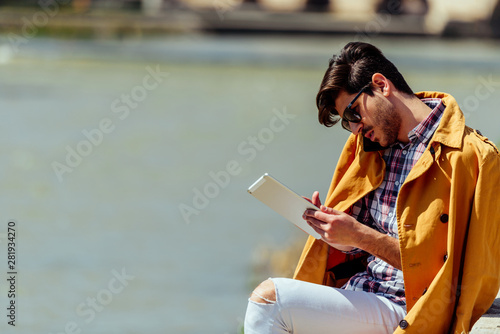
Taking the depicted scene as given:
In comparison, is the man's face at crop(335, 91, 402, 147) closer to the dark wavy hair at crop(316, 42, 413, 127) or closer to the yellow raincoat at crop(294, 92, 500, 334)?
the dark wavy hair at crop(316, 42, 413, 127)

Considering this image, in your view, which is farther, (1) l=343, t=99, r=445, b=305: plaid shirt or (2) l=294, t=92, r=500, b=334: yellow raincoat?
(1) l=343, t=99, r=445, b=305: plaid shirt

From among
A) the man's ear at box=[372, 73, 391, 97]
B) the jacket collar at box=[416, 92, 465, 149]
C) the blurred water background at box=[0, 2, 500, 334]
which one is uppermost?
the man's ear at box=[372, 73, 391, 97]

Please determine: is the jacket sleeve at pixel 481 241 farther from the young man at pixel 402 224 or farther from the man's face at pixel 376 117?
the man's face at pixel 376 117

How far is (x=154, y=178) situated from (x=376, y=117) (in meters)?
8.84

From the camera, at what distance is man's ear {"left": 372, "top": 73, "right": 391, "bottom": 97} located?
8.69 ft

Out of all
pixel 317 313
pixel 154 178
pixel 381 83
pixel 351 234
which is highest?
pixel 381 83

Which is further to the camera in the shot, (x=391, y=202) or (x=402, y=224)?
(x=391, y=202)

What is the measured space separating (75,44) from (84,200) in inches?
824

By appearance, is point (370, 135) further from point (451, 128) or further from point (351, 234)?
point (351, 234)

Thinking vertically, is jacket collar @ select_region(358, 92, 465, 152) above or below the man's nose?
above

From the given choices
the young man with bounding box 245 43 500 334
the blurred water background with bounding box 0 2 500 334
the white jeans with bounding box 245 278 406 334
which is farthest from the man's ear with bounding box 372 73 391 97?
the blurred water background with bounding box 0 2 500 334

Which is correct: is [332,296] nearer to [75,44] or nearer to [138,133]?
[138,133]

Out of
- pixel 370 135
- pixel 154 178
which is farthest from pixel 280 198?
pixel 154 178

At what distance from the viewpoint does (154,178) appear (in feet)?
37.2
